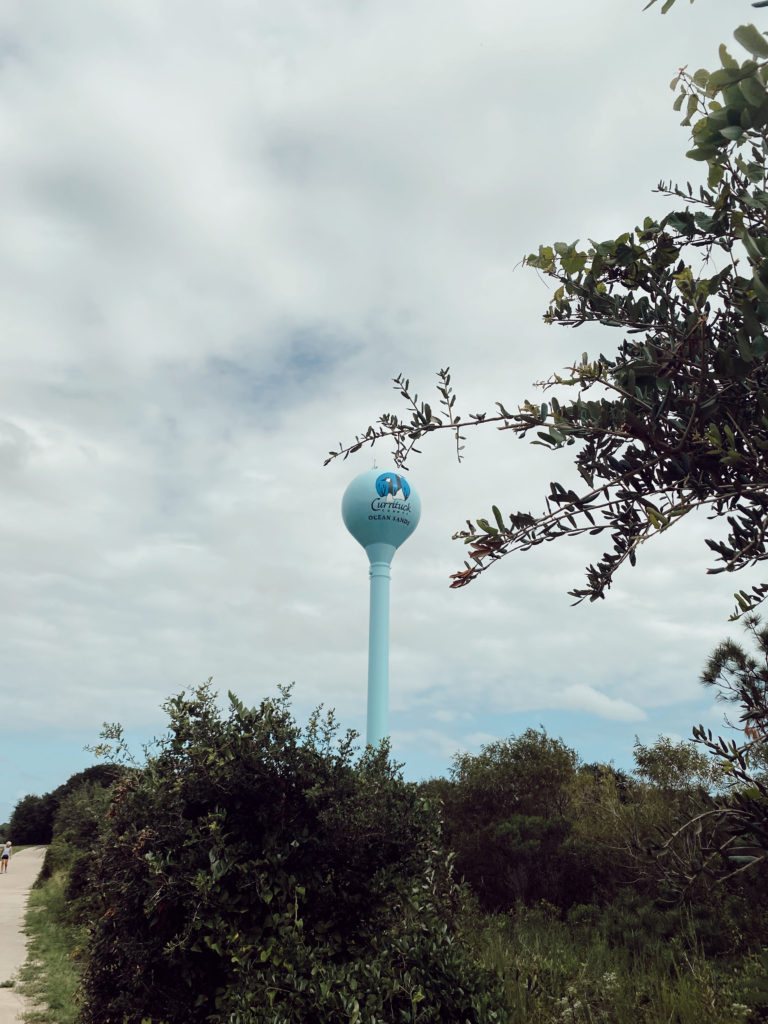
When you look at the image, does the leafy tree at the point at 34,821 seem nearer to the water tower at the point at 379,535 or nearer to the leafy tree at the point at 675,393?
the water tower at the point at 379,535

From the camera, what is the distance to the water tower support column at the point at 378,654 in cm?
3014

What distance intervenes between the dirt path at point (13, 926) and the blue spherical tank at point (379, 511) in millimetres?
16730

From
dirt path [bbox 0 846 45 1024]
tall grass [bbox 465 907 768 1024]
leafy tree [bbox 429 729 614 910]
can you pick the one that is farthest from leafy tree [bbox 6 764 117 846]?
tall grass [bbox 465 907 768 1024]

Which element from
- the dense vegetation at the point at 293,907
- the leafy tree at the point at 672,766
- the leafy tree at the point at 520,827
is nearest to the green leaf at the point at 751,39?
the dense vegetation at the point at 293,907

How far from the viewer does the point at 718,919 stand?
43.3 feet

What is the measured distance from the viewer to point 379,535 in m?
31.4

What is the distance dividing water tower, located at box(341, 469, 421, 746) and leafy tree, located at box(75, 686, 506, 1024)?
22761 millimetres

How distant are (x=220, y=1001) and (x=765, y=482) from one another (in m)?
A: 5.79

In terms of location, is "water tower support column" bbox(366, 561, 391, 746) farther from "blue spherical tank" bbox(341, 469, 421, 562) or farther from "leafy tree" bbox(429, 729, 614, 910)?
"leafy tree" bbox(429, 729, 614, 910)

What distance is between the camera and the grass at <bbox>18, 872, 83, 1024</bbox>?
10703 millimetres

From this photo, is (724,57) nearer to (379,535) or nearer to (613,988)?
(613,988)

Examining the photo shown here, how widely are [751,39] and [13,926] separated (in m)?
23.1

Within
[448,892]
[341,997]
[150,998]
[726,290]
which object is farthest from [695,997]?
[726,290]

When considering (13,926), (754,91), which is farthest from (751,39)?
(13,926)
